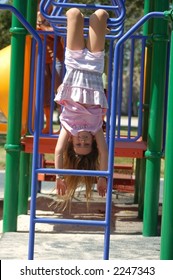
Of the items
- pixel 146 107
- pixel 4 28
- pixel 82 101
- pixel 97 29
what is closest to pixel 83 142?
pixel 82 101

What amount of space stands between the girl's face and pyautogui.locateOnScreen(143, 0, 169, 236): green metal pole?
1.63m

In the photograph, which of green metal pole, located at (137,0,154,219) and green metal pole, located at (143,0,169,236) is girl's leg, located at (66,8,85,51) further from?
green metal pole, located at (137,0,154,219)

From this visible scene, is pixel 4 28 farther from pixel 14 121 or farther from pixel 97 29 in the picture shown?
pixel 97 29

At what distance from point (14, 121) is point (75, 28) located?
5.71 ft

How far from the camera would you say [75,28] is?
227 inches

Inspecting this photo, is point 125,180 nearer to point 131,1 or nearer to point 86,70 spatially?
point 86,70

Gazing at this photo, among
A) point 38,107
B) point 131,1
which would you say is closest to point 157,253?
A: point 38,107

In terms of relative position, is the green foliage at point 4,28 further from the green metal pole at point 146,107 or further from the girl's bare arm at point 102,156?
the girl's bare arm at point 102,156

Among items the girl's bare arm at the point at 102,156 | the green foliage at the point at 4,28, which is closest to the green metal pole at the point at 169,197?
the girl's bare arm at the point at 102,156

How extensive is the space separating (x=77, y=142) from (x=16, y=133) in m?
1.58

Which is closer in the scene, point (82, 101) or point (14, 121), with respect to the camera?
point (82, 101)

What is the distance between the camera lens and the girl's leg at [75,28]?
18.9 feet

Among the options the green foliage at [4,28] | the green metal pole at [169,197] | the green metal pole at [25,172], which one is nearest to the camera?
the green metal pole at [169,197]

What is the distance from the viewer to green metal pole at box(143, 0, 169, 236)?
7266 mm
